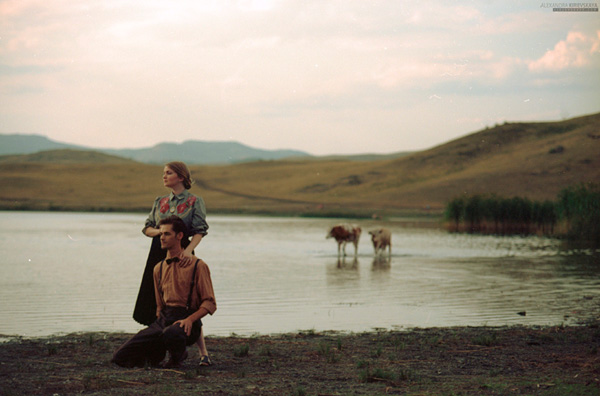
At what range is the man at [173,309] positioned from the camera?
770 cm

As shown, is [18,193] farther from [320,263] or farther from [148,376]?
[148,376]

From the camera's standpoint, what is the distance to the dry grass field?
75938 mm

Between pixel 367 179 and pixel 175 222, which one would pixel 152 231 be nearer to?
pixel 175 222

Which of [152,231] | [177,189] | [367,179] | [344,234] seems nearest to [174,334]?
[152,231]

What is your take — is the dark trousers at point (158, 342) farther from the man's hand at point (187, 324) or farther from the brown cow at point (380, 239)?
the brown cow at point (380, 239)

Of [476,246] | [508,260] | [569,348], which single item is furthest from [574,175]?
[569,348]

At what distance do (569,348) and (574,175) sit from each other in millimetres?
73314

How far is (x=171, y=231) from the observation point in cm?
771

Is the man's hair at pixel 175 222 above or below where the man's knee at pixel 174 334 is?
above

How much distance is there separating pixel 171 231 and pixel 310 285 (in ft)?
31.6

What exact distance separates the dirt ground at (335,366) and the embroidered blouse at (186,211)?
143 centimetres

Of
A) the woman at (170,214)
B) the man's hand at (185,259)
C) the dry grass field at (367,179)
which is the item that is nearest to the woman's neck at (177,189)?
the woman at (170,214)

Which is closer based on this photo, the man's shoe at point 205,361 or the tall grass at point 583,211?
the man's shoe at point 205,361

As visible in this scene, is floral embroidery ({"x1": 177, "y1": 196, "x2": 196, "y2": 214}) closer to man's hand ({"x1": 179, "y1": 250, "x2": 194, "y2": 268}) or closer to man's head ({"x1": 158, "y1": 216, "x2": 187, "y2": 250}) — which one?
man's head ({"x1": 158, "y1": 216, "x2": 187, "y2": 250})
